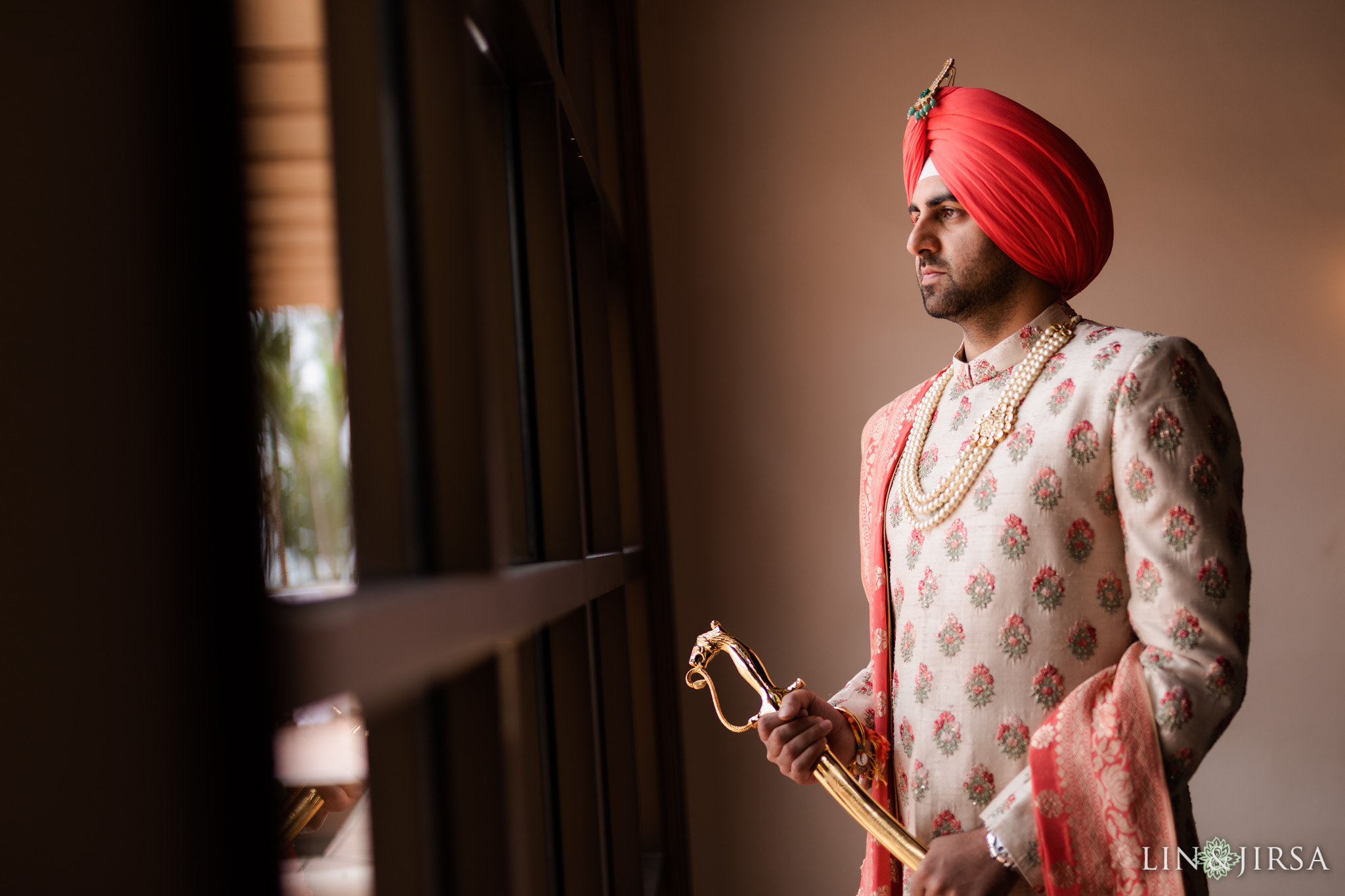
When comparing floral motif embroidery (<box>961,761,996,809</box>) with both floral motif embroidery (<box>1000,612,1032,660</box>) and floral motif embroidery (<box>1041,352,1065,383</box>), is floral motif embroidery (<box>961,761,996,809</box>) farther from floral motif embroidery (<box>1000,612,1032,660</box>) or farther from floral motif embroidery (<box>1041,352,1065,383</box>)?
floral motif embroidery (<box>1041,352,1065,383</box>)

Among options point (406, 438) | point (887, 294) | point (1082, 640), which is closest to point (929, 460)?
point (1082, 640)

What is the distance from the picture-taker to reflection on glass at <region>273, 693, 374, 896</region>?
445 mm

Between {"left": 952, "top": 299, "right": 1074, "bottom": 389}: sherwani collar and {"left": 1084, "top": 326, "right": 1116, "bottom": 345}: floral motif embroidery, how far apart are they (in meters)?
0.05

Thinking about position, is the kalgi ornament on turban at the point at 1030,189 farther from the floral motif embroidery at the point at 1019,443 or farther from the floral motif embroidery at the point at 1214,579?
the floral motif embroidery at the point at 1214,579

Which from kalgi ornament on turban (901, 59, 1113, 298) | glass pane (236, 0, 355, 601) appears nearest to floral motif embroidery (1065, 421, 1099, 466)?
kalgi ornament on turban (901, 59, 1113, 298)

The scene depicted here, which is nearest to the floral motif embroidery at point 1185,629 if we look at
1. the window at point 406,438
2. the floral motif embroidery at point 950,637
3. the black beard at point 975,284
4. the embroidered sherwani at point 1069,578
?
the embroidered sherwani at point 1069,578

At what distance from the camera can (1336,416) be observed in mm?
1875

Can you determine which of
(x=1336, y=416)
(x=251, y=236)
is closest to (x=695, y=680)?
(x=251, y=236)

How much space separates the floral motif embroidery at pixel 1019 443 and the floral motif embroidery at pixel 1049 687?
23cm

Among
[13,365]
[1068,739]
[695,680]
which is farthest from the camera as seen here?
[695,680]

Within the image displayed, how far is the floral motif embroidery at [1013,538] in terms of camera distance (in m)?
0.86

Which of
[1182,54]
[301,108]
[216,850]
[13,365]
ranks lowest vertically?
[216,850]

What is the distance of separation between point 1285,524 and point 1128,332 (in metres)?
1.40

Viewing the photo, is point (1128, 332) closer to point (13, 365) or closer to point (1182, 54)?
point (13, 365)
